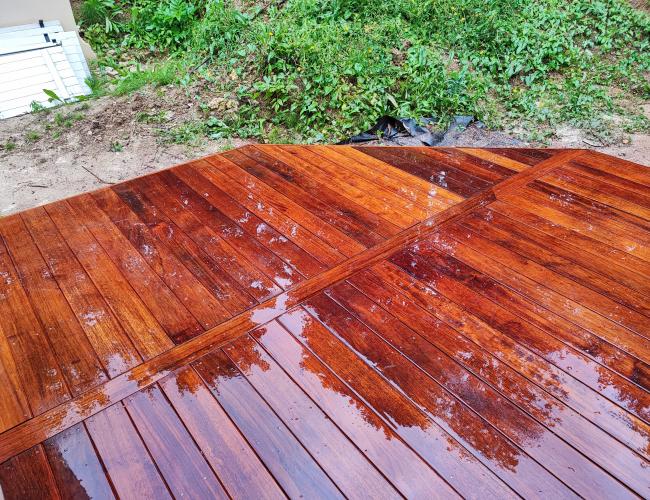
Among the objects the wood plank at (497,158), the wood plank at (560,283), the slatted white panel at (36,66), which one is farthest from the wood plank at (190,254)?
the slatted white panel at (36,66)

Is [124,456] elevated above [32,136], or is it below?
above

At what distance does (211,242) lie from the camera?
190 cm

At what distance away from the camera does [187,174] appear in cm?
240

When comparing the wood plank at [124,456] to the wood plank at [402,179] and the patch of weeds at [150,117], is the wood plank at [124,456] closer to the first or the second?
the wood plank at [402,179]

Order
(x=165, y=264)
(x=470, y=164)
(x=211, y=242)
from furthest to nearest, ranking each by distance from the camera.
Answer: (x=470, y=164) < (x=211, y=242) < (x=165, y=264)

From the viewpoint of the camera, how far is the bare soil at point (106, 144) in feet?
9.37

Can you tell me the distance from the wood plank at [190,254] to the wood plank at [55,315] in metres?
0.41

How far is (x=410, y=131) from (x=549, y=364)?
88.5 inches

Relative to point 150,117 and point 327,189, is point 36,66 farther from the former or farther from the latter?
point 327,189

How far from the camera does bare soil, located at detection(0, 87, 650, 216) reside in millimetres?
2855

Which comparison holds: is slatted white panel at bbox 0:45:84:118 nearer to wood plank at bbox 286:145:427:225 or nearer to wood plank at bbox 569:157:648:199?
wood plank at bbox 286:145:427:225

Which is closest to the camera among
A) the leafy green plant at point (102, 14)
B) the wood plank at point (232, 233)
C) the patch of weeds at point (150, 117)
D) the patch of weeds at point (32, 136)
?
the wood plank at point (232, 233)

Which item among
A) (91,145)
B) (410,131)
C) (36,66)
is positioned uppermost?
(36,66)

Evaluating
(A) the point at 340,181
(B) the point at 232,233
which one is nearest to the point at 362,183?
(A) the point at 340,181
